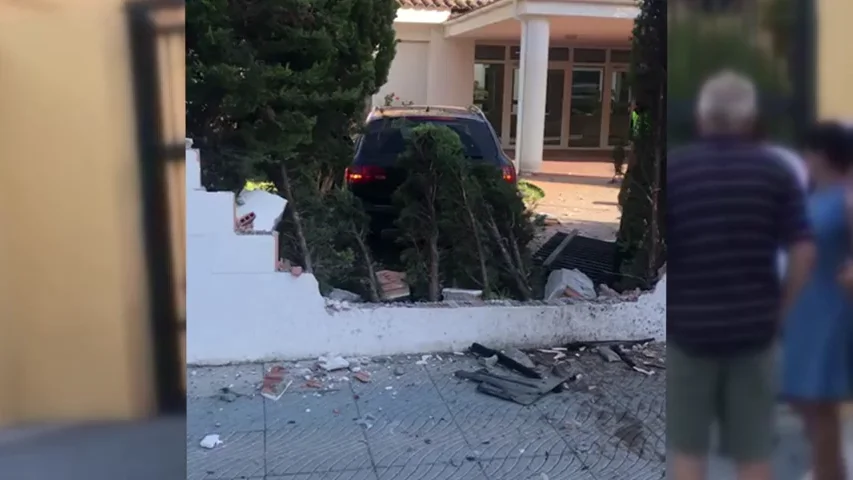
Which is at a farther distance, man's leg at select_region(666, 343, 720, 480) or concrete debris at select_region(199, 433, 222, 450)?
concrete debris at select_region(199, 433, 222, 450)

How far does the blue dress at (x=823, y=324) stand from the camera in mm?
1816

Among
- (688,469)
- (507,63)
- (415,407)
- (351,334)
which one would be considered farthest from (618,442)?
(507,63)

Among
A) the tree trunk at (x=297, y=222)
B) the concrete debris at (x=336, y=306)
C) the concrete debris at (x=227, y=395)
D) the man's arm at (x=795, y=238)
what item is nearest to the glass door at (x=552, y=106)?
the tree trunk at (x=297, y=222)

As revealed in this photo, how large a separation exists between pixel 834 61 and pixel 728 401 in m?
0.81

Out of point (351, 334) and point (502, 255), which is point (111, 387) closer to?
point (351, 334)

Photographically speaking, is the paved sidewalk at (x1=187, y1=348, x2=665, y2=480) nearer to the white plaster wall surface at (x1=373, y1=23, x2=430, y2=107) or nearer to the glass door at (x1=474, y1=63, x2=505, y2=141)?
the white plaster wall surface at (x1=373, y1=23, x2=430, y2=107)

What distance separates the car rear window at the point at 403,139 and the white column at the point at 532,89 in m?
6.32

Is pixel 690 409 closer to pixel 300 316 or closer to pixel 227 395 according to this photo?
pixel 227 395

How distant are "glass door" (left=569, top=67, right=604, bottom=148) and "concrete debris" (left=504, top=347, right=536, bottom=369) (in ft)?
48.2

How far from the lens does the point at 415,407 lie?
515 cm

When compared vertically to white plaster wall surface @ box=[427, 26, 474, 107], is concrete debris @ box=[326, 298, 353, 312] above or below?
below

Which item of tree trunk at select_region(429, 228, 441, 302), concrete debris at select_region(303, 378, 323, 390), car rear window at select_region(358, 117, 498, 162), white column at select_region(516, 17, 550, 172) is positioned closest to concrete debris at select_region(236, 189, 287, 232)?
concrete debris at select_region(303, 378, 323, 390)

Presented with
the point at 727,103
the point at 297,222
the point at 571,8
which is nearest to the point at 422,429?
the point at 297,222

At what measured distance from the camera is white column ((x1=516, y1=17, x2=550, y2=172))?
574 inches
